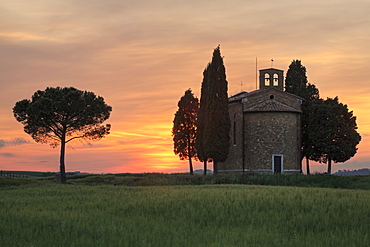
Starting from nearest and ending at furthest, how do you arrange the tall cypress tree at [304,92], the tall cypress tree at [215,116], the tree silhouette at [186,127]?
1. the tall cypress tree at [215,116]
2. the tall cypress tree at [304,92]
3. the tree silhouette at [186,127]

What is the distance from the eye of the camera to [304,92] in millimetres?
58531

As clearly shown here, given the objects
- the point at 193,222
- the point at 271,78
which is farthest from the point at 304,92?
the point at 193,222

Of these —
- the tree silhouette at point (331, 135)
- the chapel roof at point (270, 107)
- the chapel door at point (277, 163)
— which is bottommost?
the chapel door at point (277, 163)

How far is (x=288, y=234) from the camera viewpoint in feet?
45.0

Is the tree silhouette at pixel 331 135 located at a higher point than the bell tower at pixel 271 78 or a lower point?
lower

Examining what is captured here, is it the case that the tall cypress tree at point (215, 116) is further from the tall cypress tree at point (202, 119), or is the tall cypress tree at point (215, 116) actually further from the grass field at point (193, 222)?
the grass field at point (193, 222)

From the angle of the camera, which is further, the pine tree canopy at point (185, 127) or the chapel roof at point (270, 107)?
the pine tree canopy at point (185, 127)

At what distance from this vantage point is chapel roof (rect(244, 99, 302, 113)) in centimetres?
4968

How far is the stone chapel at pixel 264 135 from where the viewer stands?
49.7m

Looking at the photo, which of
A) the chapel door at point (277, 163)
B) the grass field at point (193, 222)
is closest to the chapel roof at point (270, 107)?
the chapel door at point (277, 163)

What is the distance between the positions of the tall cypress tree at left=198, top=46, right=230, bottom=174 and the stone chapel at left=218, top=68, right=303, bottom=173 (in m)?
2.77

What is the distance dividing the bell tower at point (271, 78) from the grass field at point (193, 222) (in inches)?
1371

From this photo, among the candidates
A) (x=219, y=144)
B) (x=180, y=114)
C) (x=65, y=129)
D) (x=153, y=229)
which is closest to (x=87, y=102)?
(x=65, y=129)

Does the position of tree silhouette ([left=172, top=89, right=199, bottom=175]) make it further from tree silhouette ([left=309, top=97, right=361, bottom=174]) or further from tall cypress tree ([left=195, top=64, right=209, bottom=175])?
tree silhouette ([left=309, top=97, right=361, bottom=174])
